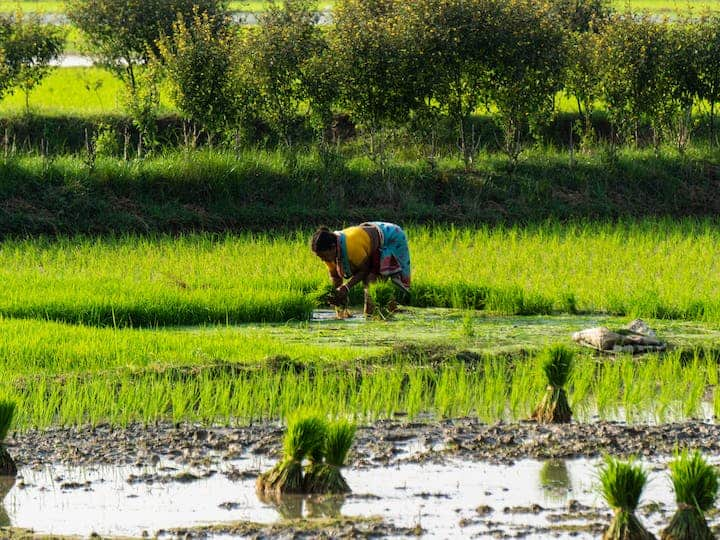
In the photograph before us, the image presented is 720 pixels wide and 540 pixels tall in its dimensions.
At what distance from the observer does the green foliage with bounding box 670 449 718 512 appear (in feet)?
16.8

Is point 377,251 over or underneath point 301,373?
over

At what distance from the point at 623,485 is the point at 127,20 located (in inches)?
658

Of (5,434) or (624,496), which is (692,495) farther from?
(5,434)

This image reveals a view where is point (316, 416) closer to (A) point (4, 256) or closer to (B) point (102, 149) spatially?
(A) point (4, 256)

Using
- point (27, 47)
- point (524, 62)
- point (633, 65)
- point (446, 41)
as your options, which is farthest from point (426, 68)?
point (27, 47)

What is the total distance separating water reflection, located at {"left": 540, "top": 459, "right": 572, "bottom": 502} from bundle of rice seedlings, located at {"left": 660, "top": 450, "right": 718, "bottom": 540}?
91 centimetres

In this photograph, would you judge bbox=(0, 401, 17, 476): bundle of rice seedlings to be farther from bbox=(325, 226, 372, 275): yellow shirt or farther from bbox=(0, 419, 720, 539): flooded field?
bbox=(325, 226, 372, 275): yellow shirt

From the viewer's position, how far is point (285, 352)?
884cm

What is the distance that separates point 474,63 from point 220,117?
11.4 ft

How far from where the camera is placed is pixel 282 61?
1734 centimetres

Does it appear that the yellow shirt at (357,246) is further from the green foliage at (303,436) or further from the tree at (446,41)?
the tree at (446,41)

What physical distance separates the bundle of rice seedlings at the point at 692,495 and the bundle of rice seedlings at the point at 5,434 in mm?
3039

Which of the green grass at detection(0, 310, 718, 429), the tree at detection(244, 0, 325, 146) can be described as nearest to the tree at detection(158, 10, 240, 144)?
the tree at detection(244, 0, 325, 146)

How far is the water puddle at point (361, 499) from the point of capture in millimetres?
5613
